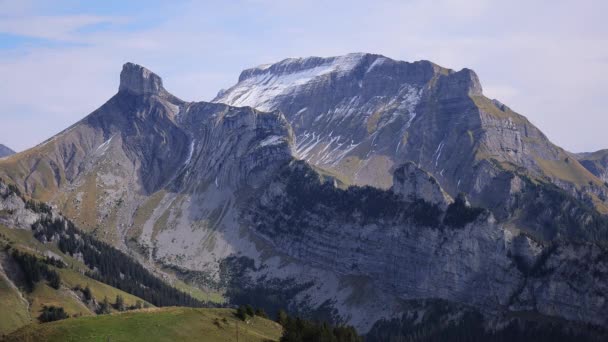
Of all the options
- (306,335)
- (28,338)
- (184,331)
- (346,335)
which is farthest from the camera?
(346,335)

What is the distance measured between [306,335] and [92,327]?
123 ft

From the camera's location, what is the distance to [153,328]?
417 ft

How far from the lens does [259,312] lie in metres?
154

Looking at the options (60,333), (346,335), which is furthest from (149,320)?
(346,335)

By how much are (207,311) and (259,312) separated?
15.5m

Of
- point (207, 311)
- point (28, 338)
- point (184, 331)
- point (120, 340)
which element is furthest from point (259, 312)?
point (28, 338)

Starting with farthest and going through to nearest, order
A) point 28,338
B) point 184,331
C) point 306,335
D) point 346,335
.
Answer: point 346,335
point 306,335
point 184,331
point 28,338

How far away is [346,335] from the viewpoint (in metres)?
151

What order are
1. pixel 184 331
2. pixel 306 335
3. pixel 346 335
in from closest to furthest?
1. pixel 184 331
2. pixel 306 335
3. pixel 346 335

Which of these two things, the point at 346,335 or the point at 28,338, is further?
the point at 346,335

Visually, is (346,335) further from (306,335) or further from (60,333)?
(60,333)

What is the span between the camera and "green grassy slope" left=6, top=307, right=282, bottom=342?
120812 millimetres

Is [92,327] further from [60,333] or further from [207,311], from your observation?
[207,311]

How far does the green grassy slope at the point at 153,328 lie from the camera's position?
12081 centimetres
